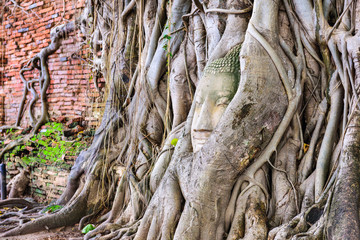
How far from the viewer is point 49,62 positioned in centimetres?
686

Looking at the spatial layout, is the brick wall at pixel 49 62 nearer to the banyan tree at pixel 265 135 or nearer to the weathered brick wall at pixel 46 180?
the weathered brick wall at pixel 46 180

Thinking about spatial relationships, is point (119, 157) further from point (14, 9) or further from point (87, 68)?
point (14, 9)

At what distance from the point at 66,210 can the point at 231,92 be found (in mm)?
2221

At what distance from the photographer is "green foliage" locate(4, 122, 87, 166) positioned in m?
5.30

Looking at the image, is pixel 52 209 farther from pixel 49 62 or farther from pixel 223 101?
pixel 49 62

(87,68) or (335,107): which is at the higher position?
(87,68)

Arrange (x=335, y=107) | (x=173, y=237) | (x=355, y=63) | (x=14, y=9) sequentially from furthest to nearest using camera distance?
1. (x=14, y=9)
2. (x=173, y=237)
3. (x=335, y=107)
4. (x=355, y=63)

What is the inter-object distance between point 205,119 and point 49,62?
500cm

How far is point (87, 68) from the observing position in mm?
6375

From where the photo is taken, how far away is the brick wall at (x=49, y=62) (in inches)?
251

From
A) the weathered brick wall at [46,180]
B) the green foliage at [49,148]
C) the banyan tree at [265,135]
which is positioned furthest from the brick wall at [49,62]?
the banyan tree at [265,135]

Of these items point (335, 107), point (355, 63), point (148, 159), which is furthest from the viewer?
point (148, 159)

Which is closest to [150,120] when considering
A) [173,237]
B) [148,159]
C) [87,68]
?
[148,159]

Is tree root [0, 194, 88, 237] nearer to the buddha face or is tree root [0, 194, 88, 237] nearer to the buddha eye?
the buddha face
